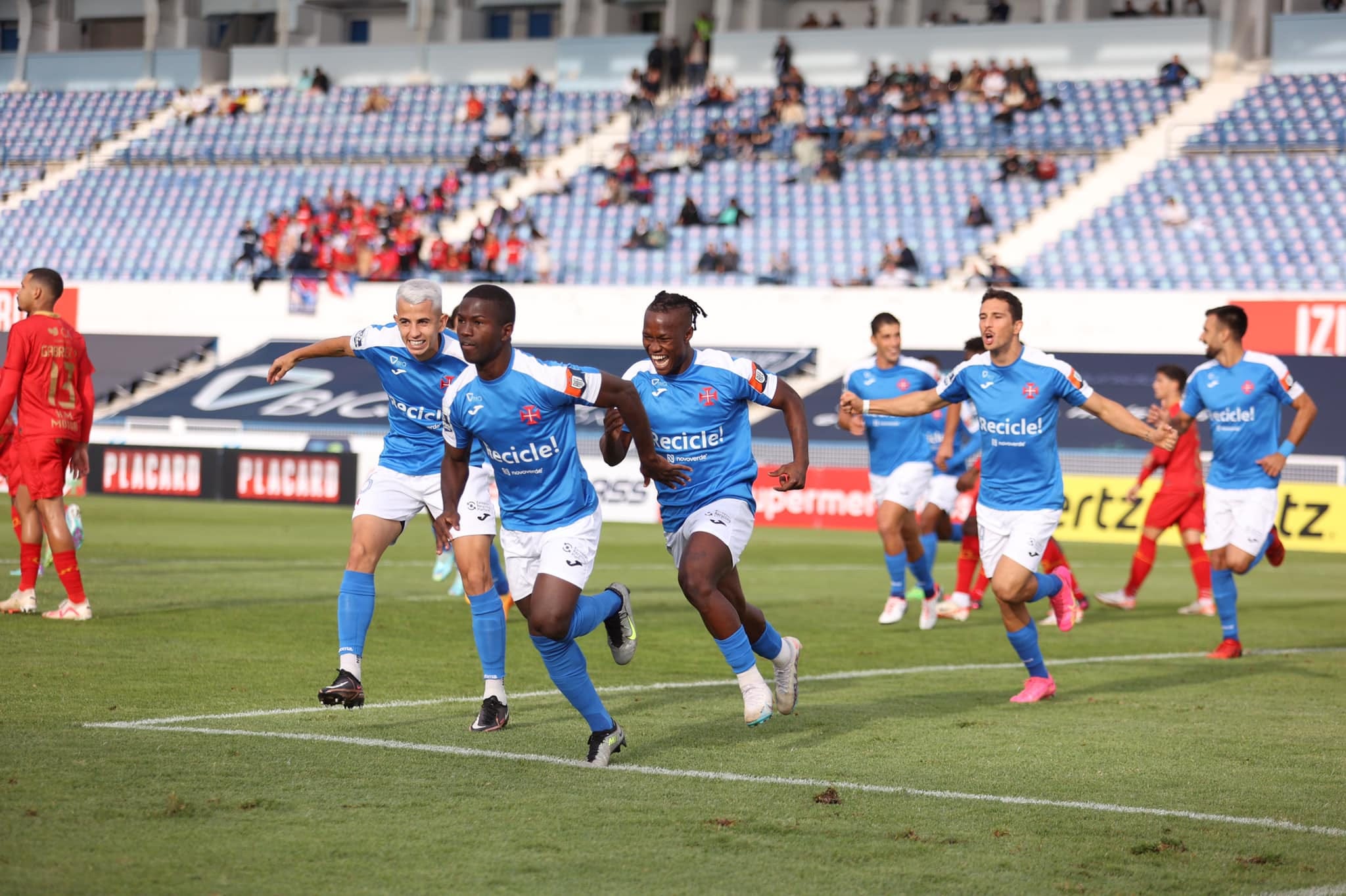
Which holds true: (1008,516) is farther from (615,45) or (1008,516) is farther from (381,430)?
(615,45)

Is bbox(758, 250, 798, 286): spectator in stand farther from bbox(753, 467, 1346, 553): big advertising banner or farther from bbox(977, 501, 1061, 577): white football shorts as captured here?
bbox(977, 501, 1061, 577): white football shorts

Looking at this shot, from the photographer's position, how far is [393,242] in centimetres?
3459

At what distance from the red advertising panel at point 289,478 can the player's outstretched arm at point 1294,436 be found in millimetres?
18543

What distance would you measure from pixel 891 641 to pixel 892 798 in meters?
5.77

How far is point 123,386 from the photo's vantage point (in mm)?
34531

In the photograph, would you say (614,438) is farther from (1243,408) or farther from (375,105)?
(375,105)

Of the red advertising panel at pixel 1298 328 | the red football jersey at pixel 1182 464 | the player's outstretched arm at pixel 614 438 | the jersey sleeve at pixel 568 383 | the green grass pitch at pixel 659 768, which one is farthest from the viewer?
the red advertising panel at pixel 1298 328

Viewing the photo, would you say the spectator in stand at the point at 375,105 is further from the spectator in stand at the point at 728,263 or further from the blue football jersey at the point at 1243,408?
the blue football jersey at the point at 1243,408

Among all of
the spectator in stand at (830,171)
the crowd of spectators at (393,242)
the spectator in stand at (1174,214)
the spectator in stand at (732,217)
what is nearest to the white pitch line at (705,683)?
the spectator in stand at (1174,214)

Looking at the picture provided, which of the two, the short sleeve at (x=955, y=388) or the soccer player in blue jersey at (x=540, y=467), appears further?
the short sleeve at (x=955, y=388)

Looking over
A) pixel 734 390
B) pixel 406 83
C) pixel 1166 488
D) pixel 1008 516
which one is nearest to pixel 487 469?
pixel 734 390

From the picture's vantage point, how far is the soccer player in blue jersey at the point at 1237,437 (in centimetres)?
1096

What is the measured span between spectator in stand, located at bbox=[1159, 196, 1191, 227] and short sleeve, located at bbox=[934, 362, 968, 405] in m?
23.4

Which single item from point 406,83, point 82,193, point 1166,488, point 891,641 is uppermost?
point 406,83
